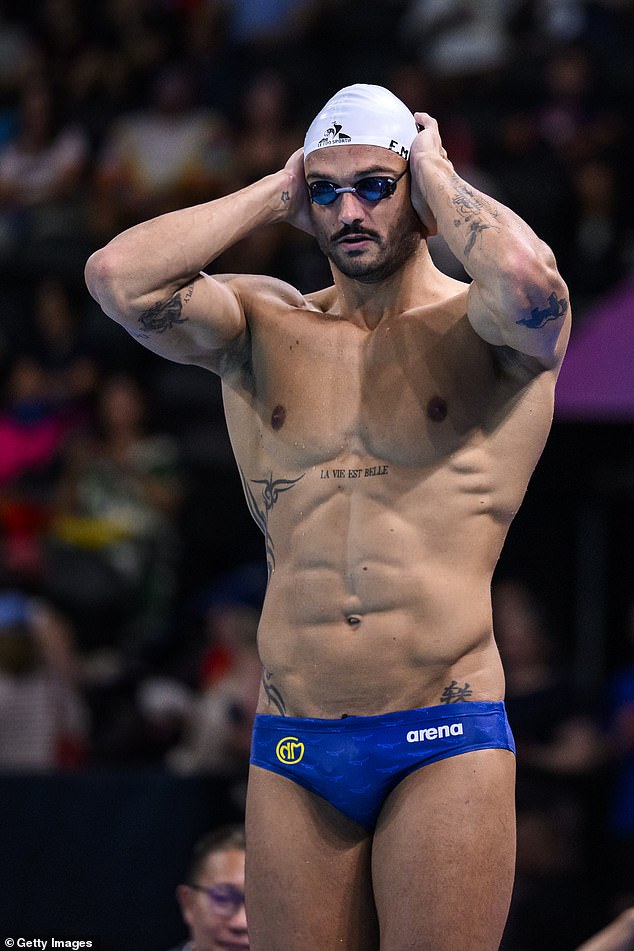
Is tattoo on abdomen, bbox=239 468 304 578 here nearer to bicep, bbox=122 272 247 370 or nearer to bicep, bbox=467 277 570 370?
bicep, bbox=122 272 247 370

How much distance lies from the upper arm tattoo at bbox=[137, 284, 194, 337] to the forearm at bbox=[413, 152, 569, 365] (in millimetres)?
705

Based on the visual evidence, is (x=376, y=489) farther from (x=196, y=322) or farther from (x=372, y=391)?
(x=196, y=322)

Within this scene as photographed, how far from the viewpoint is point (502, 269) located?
146 inches

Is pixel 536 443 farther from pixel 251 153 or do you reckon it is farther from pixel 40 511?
pixel 251 153

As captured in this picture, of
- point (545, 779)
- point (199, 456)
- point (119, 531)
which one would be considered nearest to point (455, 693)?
point (545, 779)

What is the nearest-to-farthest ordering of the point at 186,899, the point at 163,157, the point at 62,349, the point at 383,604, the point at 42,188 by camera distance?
the point at 383,604
the point at 186,899
the point at 62,349
the point at 163,157
the point at 42,188

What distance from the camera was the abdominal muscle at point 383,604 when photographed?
3.79 meters

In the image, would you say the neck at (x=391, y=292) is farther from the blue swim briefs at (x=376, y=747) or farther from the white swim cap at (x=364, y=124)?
the blue swim briefs at (x=376, y=747)

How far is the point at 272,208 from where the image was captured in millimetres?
4102

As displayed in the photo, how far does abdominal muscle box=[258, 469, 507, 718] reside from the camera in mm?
3789

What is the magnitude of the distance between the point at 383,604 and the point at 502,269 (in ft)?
2.90

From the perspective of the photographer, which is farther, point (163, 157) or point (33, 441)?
point (163, 157)

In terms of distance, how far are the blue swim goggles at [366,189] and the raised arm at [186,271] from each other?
141 millimetres

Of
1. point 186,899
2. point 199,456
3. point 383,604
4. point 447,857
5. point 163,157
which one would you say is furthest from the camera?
point 163,157
